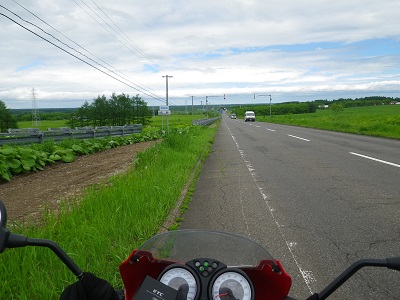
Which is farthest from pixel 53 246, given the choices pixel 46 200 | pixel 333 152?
pixel 333 152

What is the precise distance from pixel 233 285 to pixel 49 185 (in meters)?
10.1

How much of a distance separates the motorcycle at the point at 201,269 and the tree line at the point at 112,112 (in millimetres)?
87127

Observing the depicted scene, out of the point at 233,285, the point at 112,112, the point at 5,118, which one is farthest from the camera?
the point at 112,112

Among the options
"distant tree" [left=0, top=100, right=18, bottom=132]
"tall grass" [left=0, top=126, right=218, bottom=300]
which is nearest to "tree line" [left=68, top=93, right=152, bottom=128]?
"distant tree" [left=0, top=100, right=18, bottom=132]

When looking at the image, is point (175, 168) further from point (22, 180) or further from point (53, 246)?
point (53, 246)

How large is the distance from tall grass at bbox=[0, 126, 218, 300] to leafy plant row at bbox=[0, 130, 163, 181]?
558 centimetres

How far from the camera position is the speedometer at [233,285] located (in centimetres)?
179

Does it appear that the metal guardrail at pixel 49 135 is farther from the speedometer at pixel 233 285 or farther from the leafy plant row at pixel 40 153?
the speedometer at pixel 233 285

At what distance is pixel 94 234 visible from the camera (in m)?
4.43

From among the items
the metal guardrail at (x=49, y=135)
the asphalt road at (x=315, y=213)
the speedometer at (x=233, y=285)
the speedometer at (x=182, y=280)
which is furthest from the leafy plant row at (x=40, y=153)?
the speedometer at (x=233, y=285)

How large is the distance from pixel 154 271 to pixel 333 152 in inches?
532

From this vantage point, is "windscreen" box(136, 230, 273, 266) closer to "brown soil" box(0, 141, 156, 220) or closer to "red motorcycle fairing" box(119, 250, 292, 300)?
"red motorcycle fairing" box(119, 250, 292, 300)

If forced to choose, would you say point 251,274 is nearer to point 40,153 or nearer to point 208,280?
point 208,280

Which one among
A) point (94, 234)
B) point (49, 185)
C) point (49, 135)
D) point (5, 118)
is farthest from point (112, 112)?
point (94, 234)
